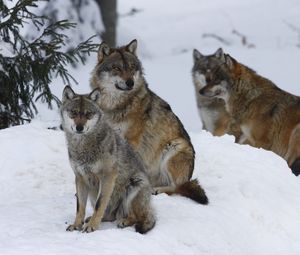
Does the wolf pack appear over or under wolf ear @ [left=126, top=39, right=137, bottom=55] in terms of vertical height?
under

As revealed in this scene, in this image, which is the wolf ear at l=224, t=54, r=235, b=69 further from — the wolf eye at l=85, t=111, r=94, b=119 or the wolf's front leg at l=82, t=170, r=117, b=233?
the wolf's front leg at l=82, t=170, r=117, b=233

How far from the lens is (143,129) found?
888 cm

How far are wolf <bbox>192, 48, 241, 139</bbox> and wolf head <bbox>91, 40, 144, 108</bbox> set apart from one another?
3.31m

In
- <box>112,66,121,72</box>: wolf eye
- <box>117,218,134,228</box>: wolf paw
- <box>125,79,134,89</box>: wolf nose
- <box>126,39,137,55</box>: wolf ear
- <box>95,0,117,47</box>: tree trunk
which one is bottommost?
<box>95,0,117,47</box>: tree trunk

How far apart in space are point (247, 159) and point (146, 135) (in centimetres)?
161

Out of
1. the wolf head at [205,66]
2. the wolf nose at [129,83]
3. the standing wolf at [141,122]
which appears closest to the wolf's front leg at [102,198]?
the standing wolf at [141,122]

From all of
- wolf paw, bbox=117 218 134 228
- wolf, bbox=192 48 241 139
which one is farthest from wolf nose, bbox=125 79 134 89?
wolf, bbox=192 48 241 139

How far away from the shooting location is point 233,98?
38.7 ft

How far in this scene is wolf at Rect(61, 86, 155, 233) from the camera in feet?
22.6

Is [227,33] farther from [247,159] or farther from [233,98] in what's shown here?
[247,159]

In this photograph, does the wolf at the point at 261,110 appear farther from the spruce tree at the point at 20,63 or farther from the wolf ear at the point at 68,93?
the wolf ear at the point at 68,93

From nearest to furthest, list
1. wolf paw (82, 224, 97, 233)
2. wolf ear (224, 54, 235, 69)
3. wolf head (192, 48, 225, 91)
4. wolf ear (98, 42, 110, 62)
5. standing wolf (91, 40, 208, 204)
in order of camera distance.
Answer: wolf paw (82, 224, 97, 233)
standing wolf (91, 40, 208, 204)
wolf ear (98, 42, 110, 62)
wolf ear (224, 54, 235, 69)
wolf head (192, 48, 225, 91)

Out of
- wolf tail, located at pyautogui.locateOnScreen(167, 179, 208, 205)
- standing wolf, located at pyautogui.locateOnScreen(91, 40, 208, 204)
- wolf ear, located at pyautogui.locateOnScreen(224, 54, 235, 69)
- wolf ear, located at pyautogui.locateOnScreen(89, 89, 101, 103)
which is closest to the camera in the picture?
wolf ear, located at pyautogui.locateOnScreen(89, 89, 101, 103)

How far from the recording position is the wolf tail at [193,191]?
8078mm
